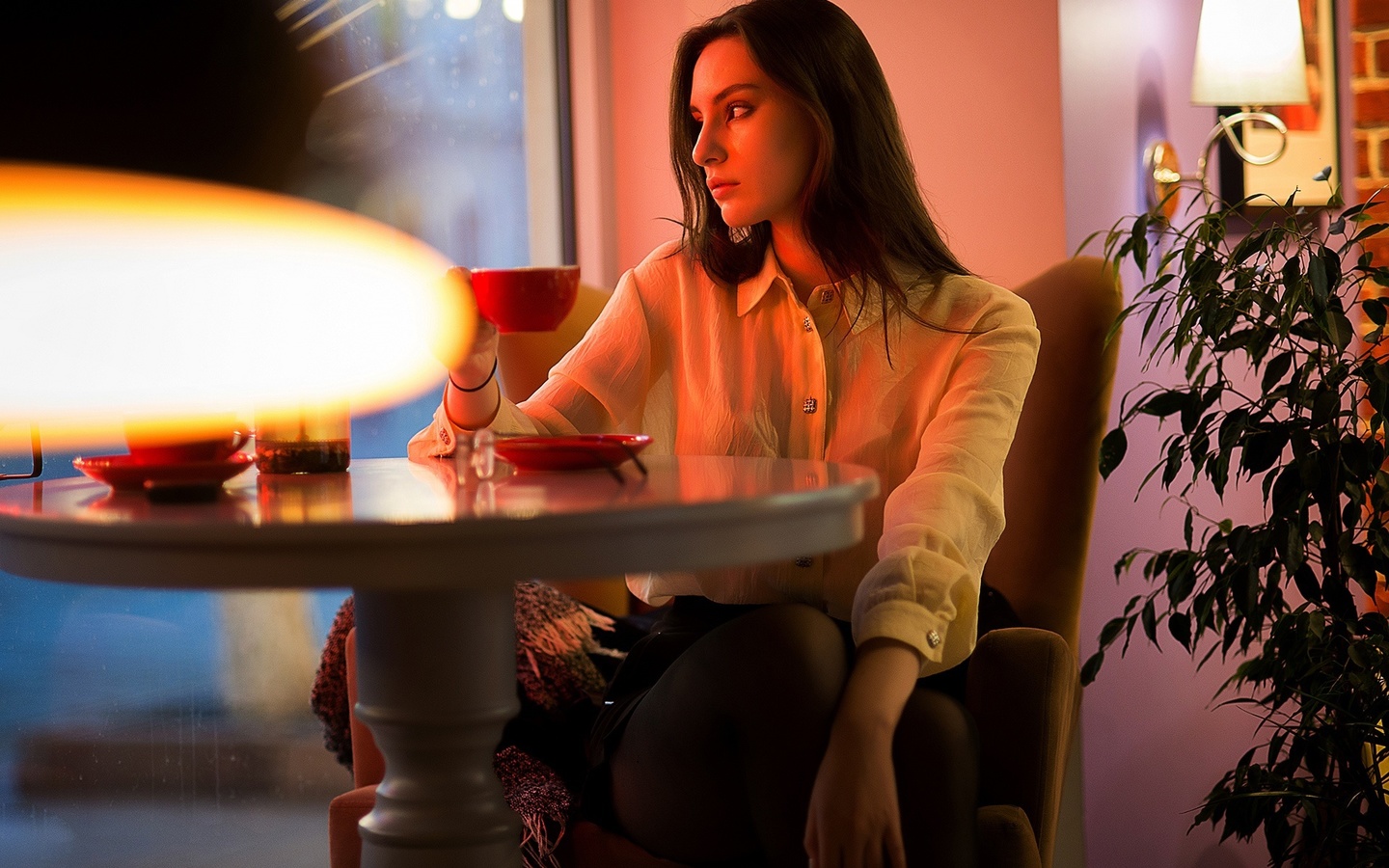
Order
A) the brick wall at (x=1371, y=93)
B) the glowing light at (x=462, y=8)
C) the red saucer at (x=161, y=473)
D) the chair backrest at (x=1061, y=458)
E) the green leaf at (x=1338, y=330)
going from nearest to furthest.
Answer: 1. the red saucer at (x=161, y=473)
2. the chair backrest at (x=1061, y=458)
3. the green leaf at (x=1338, y=330)
4. the brick wall at (x=1371, y=93)
5. the glowing light at (x=462, y=8)

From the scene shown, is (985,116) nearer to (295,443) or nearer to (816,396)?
(816,396)

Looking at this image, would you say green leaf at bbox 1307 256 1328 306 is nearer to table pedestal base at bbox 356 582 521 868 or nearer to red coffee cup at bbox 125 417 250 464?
table pedestal base at bbox 356 582 521 868

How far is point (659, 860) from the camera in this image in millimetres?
1376

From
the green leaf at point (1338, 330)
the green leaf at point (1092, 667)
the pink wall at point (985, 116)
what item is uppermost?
the pink wall at point (985, 116)

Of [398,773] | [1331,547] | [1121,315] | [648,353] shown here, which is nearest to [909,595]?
[398,773]

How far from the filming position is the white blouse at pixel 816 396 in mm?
1415

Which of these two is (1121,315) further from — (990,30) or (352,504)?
(352,504)

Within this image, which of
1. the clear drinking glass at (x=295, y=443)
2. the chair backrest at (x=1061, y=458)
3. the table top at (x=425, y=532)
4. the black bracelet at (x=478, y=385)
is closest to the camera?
the table top at (x=425, y=532)

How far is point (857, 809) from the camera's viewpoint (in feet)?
3.64

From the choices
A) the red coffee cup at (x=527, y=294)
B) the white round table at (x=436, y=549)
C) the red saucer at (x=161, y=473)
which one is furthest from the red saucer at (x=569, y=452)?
the red saucer at (x=161, y=473)

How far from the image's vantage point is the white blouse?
1.42 meters

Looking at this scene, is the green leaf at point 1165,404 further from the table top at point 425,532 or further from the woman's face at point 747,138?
the table top at point 425,532

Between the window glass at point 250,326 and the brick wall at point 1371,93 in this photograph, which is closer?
the window glass at point 250,326

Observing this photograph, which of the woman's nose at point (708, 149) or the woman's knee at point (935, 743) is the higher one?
the woman's nose at point (708, 149)
